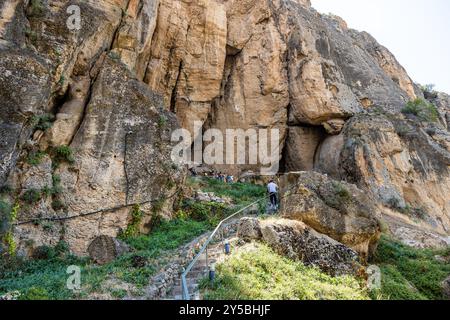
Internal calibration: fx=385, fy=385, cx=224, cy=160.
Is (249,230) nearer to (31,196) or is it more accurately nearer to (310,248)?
(310,248)

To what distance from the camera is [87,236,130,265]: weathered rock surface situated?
12031 millimetres

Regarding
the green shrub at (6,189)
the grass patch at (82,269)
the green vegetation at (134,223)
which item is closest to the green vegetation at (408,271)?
the grass patch at (82,269)

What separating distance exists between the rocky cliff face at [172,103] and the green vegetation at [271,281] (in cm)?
609

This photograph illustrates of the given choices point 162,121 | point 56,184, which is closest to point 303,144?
point 162,121

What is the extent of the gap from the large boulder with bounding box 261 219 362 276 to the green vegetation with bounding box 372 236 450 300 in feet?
3.83

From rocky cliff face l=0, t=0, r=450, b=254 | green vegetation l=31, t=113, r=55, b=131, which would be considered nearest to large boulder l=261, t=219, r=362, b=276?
rocky cliff face l=0, t=0, r=450, b=254

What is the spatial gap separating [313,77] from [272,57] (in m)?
3.06

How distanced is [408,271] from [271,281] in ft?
24.2

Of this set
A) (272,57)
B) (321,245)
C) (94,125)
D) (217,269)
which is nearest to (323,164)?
(272,57)

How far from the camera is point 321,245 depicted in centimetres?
1180

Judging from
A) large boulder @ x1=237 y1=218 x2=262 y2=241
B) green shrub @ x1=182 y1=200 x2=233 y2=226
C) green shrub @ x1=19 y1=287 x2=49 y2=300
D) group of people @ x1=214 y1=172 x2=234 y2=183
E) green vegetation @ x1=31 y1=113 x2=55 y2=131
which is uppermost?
green vegetation @ x1=31 y1=113 x2=55 y2=131

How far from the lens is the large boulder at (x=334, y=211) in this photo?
1279 cm

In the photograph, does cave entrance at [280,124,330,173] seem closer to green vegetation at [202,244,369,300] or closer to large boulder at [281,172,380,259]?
large boulder at [281,172,380,259]

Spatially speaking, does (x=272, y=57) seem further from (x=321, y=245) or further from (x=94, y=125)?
(x=321, y=245)
